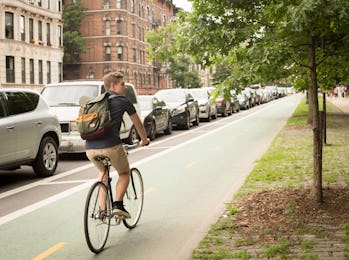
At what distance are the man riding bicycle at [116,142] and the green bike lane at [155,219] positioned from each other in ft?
1.82

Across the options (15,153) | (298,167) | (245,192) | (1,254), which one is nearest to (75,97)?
(15,153)

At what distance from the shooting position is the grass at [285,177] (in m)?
Result: 5.66

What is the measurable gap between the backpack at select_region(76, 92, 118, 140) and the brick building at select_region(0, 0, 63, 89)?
131 ft

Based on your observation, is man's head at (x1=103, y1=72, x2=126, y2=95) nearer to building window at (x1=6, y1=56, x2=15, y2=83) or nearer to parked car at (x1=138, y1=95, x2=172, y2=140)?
parked car at (x1=138, y1=95, x2=172, y2=140)

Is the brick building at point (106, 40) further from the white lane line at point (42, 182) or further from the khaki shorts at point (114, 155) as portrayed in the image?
→ the khaki shorts at point (114, 155)

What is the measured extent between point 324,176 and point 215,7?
12.7 feet

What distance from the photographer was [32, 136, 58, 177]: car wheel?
11.3 m

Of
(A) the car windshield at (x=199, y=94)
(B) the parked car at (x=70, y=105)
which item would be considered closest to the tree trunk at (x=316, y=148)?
(B) the parked car at (x=70, y=105)

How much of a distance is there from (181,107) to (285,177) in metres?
15.0

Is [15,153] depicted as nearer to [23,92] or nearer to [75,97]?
[23,92]

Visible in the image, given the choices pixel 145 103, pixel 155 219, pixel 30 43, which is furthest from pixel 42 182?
pixel 30 43

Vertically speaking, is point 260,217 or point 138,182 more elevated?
point 138,182

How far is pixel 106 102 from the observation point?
607cm

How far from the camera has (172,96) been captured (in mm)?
26328
